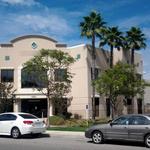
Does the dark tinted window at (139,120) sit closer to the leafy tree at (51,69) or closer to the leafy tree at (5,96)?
the leafy tree at (51,69)

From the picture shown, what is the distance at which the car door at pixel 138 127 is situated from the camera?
736 inches

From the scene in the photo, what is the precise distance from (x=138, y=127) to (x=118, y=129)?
1.08m

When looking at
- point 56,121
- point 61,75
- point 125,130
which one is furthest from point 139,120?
point 56,121

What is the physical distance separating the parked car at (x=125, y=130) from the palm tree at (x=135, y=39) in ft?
111

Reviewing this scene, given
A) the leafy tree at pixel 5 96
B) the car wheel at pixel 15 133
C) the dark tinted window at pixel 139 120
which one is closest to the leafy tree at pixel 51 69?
the leafy tree at pixel 5 96

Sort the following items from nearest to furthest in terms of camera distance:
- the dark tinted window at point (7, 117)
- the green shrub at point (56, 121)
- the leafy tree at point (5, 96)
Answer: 1. the dark tinted window at point (7, 117)
2. the green shrub at point (56, 121)
3. the leafy tree at point (5, 96)

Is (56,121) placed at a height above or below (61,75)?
below

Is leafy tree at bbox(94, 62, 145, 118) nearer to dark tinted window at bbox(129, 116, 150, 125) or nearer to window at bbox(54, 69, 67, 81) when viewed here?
window at bbox(54, 69, 67, 81)

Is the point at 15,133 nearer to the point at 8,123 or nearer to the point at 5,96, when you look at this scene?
the point at 8,123

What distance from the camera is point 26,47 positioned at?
168 ft

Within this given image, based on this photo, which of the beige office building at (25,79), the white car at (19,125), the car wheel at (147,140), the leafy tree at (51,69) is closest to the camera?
the car wheel at (147,140)

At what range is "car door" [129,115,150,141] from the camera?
61.3 feet

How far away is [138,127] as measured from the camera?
62.0ft

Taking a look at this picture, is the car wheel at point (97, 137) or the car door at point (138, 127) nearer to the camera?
the car door at point (138, 127)
